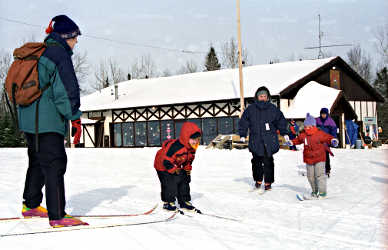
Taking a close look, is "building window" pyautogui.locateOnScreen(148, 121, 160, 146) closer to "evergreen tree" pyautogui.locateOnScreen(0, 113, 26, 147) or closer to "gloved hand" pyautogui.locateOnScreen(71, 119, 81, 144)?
"evergreen tree" pyautogui.locateOnScreen(0, 113, 26, 147)

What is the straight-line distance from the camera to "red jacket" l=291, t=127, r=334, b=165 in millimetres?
6527

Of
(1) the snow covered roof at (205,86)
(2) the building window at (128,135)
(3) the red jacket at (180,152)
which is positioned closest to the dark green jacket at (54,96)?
(3) the red jacket at (180,152)

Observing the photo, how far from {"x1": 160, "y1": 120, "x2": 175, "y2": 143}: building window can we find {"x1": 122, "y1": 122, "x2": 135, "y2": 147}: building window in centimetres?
288

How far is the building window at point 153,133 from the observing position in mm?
29194

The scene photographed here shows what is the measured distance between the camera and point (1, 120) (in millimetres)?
33719

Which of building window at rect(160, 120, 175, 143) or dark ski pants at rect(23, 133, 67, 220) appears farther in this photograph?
building window at rect(160, 120, 175, 143)

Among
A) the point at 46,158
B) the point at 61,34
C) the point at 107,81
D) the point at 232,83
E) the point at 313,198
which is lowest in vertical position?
the point at 313,198

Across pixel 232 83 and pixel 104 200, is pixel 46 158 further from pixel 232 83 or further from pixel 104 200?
pixel 232 83

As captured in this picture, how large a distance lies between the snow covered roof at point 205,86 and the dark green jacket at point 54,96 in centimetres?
2108

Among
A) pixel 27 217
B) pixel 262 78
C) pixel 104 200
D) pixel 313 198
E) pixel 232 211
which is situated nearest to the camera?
pixel 27 217

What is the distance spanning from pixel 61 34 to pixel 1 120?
33.0m

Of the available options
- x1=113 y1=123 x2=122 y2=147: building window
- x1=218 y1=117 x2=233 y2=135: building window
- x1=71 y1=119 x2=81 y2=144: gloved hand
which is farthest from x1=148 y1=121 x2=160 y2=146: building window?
x1=71 y1=119 x2=81 y2=144: gloved hand

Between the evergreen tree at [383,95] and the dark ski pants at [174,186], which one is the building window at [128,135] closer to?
the dark ski pants at [174,186]

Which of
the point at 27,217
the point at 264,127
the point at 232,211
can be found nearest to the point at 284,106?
the point at 264,127
